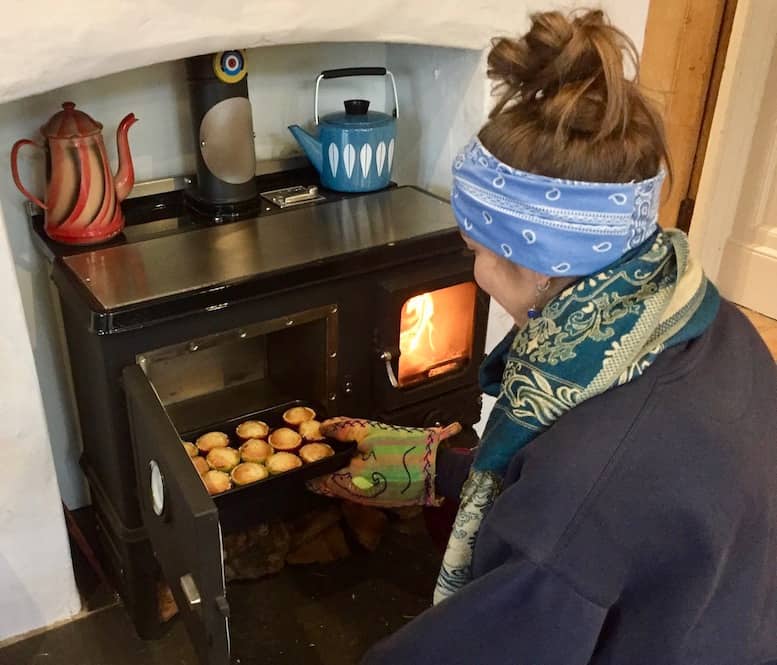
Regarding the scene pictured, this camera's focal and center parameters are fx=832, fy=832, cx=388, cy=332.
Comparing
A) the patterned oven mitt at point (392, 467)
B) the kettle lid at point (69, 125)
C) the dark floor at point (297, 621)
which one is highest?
the kettle lid at point (69, 125)

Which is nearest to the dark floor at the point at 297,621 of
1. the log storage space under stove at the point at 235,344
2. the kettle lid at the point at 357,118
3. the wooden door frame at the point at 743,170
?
the log storage space under stove at the point at 235,344

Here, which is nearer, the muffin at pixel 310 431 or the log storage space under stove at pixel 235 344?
the log storage space under stove at pixel 235 344

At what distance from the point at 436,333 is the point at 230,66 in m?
0.65

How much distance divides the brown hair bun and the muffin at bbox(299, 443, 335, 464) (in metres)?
0.75

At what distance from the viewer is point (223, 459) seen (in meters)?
1.48

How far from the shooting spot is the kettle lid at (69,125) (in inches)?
55.2

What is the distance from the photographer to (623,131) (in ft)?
2.84

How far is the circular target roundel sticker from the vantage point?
4.94 ft

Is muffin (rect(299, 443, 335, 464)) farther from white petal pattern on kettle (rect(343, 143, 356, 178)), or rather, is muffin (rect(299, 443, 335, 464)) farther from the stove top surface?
white petal pattern on kettle (rect(343, 143, 356, 178))

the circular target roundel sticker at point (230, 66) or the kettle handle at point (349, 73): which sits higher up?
the circular target roundel sticker at point (230, 66)

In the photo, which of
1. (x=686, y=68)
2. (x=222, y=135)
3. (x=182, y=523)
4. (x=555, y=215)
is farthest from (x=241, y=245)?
(x=686, y=68)

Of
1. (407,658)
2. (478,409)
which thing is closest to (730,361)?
(407,658)

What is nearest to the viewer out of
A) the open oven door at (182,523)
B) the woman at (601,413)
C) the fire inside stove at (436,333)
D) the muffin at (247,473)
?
the woman at (601,413)

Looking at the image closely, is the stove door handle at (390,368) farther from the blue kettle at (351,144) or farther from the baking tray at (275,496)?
the blue kettle at (351,144)
